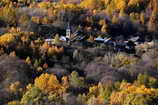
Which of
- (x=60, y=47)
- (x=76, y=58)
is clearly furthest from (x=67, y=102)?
(x=60, y=47)

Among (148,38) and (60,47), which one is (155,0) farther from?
(60,47)

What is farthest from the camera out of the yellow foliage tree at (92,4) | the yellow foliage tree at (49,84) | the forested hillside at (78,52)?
the yellow foliage tree at (92,4)

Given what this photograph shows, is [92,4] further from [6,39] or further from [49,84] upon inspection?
[49,84]

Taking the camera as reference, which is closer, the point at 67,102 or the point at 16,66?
the point at 67,102

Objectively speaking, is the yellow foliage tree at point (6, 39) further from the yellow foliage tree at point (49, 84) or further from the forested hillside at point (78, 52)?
the yellow foliage tree at point (49, 84)

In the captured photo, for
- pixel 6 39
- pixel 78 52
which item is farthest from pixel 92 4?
pixel 6 39

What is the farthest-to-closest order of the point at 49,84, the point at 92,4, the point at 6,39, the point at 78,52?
the point at 92,4, the point at 6,39, the point at 78,52, the point at 49,84

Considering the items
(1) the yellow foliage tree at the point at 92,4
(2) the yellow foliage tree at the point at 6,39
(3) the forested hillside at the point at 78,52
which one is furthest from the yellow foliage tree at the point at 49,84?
(1) the yellow foliage tree at the point at 92,4

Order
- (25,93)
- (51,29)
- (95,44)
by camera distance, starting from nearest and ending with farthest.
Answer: (25,93) → (95,44) → (51,29)
